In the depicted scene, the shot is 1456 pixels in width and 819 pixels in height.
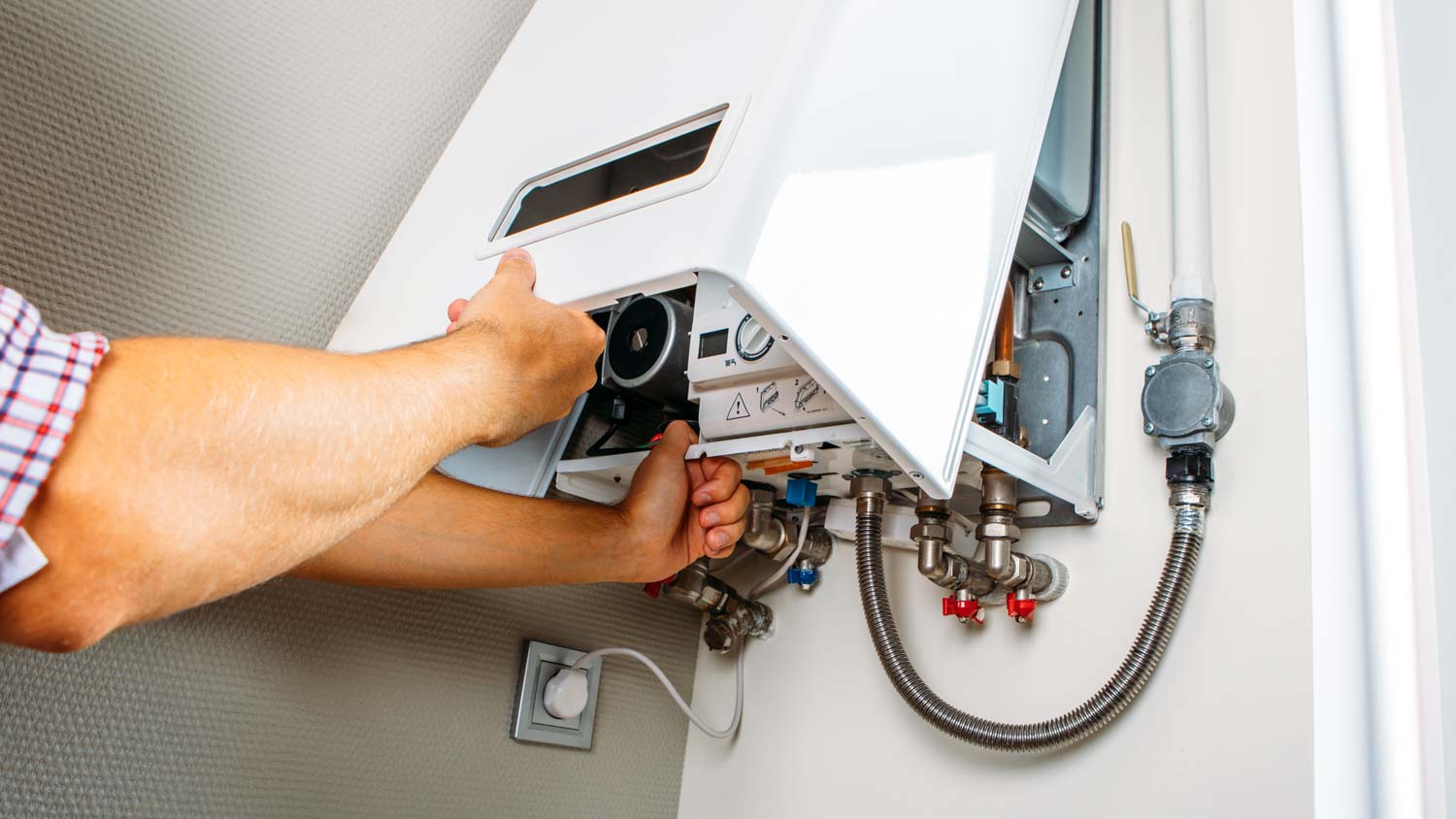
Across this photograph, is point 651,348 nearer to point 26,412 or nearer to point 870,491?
point 870,491

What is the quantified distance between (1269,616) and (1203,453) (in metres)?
0.16

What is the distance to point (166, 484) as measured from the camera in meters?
0.49

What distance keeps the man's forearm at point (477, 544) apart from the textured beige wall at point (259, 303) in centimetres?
14

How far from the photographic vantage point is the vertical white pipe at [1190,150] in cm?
98

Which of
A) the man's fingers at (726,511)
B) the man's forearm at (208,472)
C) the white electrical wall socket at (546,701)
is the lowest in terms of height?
the white electrical wall socket at (546,701)

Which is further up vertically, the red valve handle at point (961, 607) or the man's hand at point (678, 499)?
the man's hand at point (678, 499)

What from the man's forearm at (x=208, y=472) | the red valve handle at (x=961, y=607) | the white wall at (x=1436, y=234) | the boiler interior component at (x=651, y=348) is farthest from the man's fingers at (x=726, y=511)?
the white wall at (x=1436, y=234)

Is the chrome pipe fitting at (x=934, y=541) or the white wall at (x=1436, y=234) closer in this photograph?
the white wall at (x=1436, y=234)

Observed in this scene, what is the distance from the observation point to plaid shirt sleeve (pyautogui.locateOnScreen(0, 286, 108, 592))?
0.44m

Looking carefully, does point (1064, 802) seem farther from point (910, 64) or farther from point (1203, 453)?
point (910, 64)

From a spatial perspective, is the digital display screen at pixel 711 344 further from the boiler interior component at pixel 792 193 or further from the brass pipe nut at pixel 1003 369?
the brass pipe nut at pixel 1003 369

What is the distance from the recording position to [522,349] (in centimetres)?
72

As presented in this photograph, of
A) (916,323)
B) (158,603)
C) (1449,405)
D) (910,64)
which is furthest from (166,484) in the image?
(1449,405)

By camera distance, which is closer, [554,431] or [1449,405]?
[1449,405]
